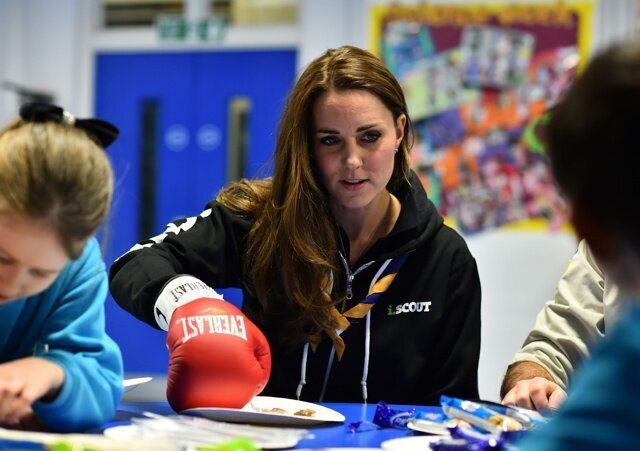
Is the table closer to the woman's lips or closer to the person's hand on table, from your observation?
the person's hand on table

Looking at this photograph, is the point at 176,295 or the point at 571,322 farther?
the point at 571,322

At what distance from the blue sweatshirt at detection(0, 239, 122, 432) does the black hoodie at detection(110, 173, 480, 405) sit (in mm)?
531

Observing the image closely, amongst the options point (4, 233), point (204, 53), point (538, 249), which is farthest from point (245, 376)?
point (204, 53)

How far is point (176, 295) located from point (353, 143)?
23.6 inches

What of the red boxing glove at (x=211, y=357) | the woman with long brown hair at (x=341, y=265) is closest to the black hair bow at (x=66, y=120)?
the red boxing glove at (x=211, y=357)

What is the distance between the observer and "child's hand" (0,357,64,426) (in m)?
1.25

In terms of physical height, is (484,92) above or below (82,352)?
above

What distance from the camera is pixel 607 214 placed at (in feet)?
2.49

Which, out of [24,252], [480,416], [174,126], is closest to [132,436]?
[24,252]

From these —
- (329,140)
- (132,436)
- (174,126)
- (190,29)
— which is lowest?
(132,436)

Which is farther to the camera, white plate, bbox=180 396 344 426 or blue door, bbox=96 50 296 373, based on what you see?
blue door, bbox=96 50 296 373

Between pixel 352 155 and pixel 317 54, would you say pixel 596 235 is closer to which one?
pixel 352 155

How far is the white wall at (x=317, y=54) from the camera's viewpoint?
4977 millimetres

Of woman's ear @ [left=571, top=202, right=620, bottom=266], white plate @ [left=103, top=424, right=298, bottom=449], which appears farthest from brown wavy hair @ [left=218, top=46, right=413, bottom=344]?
woman's ear @ [left=571, top=202, right=620, bottom=266]
